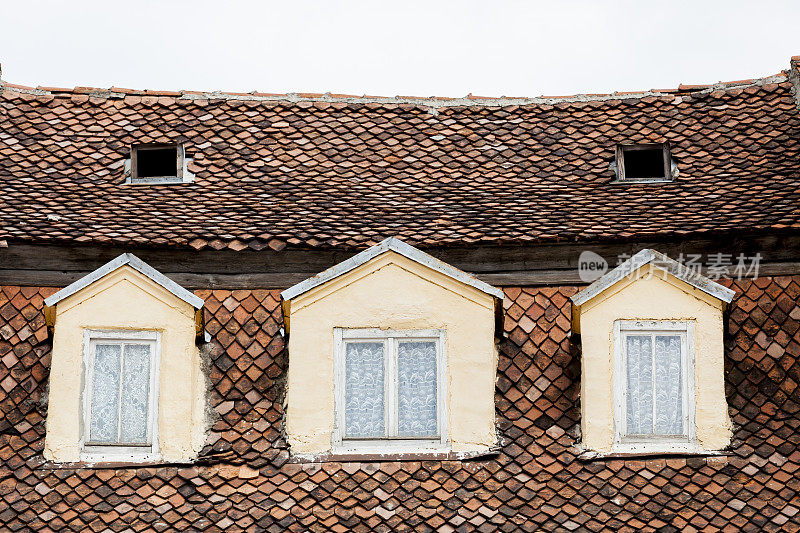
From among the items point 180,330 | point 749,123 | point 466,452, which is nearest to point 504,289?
point 466,452

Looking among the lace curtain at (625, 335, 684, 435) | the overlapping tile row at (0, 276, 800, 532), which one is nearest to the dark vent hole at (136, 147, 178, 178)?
the overlapping tile row at (0, 276, 800, 532)

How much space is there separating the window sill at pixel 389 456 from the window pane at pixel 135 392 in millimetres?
1436

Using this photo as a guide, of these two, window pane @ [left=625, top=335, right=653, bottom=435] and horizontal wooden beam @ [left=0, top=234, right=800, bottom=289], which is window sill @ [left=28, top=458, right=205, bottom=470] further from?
window pane @ [left=625, top=335, right=653, bottom=435]

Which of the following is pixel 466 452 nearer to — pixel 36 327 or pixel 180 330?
pixel 180 330

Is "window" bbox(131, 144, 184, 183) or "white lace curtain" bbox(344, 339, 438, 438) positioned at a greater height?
"window" bbox(131, 144, 184, 183)

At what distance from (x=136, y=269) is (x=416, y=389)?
9.35ft

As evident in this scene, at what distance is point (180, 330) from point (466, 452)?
289 cm

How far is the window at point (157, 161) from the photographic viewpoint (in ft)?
49.6

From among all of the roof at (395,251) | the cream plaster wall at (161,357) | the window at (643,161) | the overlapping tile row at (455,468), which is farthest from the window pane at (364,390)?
the window at (643,161)

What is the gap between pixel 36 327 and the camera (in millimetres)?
12750

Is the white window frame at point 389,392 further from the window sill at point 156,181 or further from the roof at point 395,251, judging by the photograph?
the window sill at point 156,181

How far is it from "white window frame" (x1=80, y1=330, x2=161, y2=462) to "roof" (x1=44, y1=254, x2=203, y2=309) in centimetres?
41

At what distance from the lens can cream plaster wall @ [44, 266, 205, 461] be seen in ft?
39.3

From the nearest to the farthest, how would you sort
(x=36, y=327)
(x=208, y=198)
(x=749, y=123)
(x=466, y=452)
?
(x=466, y=452)
(x=36, y=327)
(x=208, y=198)
(x=749, y=123)
